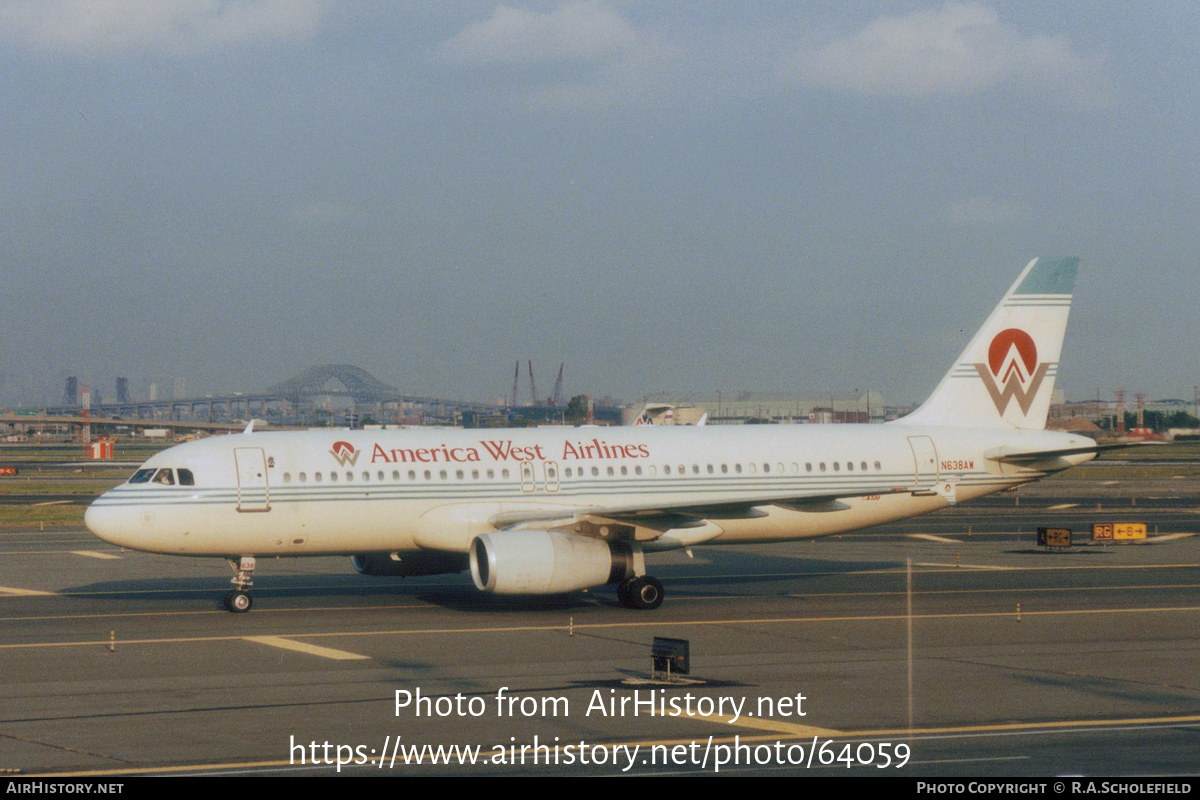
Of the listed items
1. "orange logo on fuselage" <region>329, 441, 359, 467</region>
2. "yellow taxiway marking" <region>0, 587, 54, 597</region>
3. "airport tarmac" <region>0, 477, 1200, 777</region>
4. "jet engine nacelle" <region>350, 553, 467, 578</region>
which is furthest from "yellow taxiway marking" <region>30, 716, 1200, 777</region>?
"yellow taxiway marking" <region>0, 587, 54, 597</region>

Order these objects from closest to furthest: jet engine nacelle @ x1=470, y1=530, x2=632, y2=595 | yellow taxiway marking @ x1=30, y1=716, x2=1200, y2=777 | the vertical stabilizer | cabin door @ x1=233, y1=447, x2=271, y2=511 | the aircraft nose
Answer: yellow taxiway marking @ x1=30, y1=716, x2=1200, y2=777 < jet engine nacelle @ x1=470, y1=530, x2=632, y2=595 < the aircraft nose < cabin door @ x1=233, y1=447, x2=271, y2=511 < the vertical stabilizer

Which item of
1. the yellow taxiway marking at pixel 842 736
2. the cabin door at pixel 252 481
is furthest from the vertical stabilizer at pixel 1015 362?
the yellow taxiway marking at pixel 842 736

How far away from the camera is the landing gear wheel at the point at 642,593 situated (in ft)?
92.0

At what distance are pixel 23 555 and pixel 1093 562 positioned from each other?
1303 inches

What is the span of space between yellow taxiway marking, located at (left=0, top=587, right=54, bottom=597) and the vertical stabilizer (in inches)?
884

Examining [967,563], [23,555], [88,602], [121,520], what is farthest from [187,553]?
[967,563]

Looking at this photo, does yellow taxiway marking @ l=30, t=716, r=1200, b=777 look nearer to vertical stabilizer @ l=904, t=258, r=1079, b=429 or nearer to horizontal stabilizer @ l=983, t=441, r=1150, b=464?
horizontal stabilizer @ l=983, t=441, r=1150, b=464

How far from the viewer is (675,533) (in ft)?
96.5

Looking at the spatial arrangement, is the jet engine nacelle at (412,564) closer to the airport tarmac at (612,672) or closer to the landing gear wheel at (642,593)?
the airport tarmac at (612,672)

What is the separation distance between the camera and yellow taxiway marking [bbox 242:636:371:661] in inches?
868

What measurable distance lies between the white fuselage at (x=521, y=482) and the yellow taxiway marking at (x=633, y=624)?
2.71 metres

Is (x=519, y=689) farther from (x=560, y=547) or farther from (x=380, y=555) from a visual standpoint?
(x=380, y=555)

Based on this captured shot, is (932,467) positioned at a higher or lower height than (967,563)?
higher

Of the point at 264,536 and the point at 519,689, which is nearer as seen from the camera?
the point at 519,689
